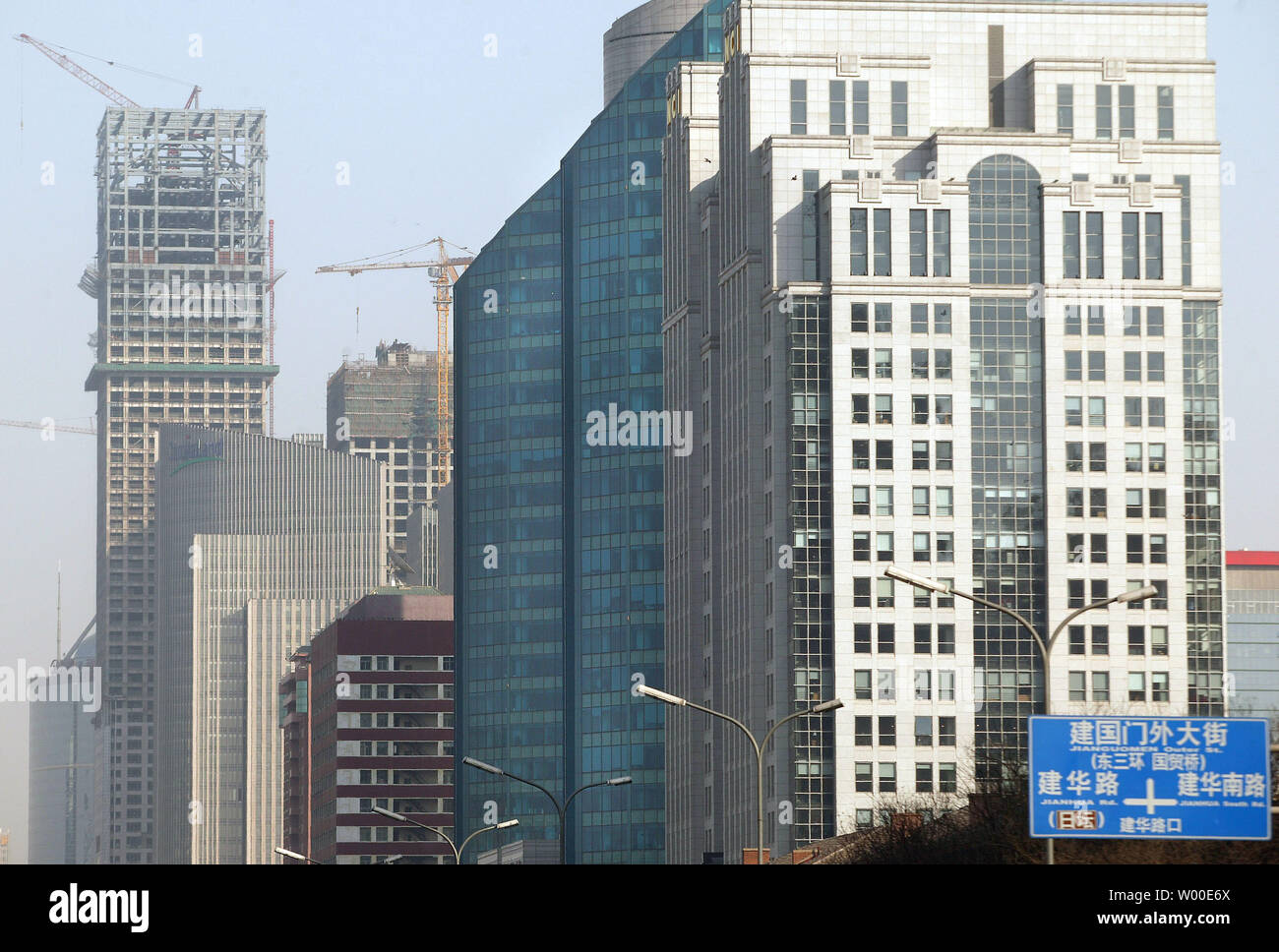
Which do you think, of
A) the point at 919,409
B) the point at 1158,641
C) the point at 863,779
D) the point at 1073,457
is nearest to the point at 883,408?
the point at 919,409

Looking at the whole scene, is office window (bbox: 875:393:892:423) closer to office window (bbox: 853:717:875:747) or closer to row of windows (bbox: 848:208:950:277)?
row of windows (bbox: 848:208:950:277)

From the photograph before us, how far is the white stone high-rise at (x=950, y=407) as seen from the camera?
145750 millimetres

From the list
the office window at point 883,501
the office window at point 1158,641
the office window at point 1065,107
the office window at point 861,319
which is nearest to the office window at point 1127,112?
the office window at point 1065,107

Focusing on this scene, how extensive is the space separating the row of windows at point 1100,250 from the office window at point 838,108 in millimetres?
16558

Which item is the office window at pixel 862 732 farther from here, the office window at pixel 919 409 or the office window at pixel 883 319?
the office window at pixel 883 319

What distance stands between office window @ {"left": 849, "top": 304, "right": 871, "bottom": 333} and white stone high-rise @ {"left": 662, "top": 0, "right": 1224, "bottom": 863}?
0.43m

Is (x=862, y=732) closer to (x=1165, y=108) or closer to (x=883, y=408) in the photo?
(x=883, y=408)

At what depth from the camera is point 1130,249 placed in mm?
152125

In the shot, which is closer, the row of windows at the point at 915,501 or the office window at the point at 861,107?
the row of windows at the point at 915,501

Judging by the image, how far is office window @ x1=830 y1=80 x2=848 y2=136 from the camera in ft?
514
